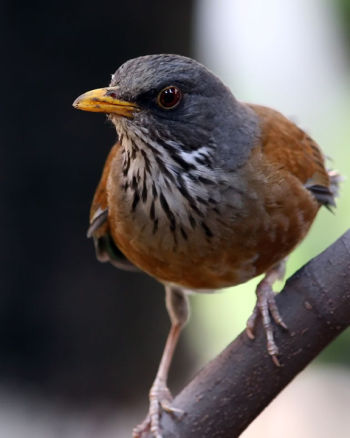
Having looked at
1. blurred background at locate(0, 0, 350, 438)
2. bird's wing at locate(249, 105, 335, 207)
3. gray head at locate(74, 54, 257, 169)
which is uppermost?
gray head at locate(74, 54, 257, 169)

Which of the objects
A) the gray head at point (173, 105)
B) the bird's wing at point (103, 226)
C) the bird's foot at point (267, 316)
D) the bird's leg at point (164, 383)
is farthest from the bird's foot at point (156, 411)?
the gray head at point (173, 105)

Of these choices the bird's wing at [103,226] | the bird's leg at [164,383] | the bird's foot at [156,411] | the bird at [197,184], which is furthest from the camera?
the bird's wing at [103,226]

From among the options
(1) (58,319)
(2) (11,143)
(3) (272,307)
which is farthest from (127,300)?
(3) (272,307)

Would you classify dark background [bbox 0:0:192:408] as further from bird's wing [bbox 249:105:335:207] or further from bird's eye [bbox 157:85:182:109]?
bird's eye [bbox 157:85:182:109]

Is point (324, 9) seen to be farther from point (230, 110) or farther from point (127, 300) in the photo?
point (230, 110)

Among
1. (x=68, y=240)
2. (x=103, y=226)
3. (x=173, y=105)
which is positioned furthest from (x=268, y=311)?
(x=68, y=240)

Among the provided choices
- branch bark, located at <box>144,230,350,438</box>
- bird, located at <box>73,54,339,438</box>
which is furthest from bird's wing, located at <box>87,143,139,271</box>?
branch bark, located at <box>144,230,350,438</box>

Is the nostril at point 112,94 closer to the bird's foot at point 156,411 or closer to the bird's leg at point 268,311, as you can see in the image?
the bird's leg at point 268,311

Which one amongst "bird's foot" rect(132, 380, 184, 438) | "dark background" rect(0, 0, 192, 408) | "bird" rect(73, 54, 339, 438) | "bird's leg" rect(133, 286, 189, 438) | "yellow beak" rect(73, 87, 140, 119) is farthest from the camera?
"dark background" rect(0, 0, 192, 408)
